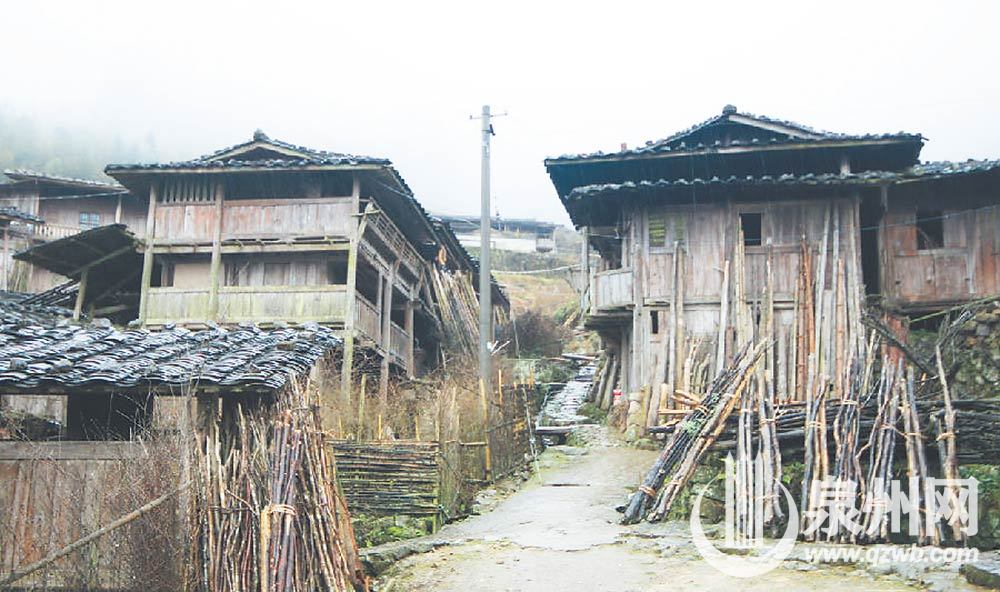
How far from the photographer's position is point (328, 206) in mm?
19750

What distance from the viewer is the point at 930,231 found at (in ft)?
59.9

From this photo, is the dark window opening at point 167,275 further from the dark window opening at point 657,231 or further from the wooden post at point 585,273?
the dark window opening at point 657,231

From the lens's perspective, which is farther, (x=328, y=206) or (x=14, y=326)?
(x=328, y=206)

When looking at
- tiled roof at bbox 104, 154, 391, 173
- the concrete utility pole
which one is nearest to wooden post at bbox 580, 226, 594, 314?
the concrete utility pole

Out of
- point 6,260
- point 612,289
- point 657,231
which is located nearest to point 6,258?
point 6,260

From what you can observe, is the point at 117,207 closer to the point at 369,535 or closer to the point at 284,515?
the point at 369,535

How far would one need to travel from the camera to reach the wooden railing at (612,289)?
60.1 feet

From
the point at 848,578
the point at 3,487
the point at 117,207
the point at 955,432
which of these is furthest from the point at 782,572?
the point at 117,207

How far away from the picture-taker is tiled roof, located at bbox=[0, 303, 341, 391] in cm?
671

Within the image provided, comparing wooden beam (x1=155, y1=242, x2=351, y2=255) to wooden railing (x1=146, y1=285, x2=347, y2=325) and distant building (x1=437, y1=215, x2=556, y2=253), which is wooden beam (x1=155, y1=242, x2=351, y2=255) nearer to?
wooden railing (x1=146, y1=285, x2=347, y2=325)

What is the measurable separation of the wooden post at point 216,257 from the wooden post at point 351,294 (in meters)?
3.09

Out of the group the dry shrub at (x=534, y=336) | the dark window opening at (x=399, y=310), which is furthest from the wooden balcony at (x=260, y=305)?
the dry shrub at (x=534, y=336)

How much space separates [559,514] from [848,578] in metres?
4.92

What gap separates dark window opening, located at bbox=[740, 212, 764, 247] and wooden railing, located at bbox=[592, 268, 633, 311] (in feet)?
8.71
